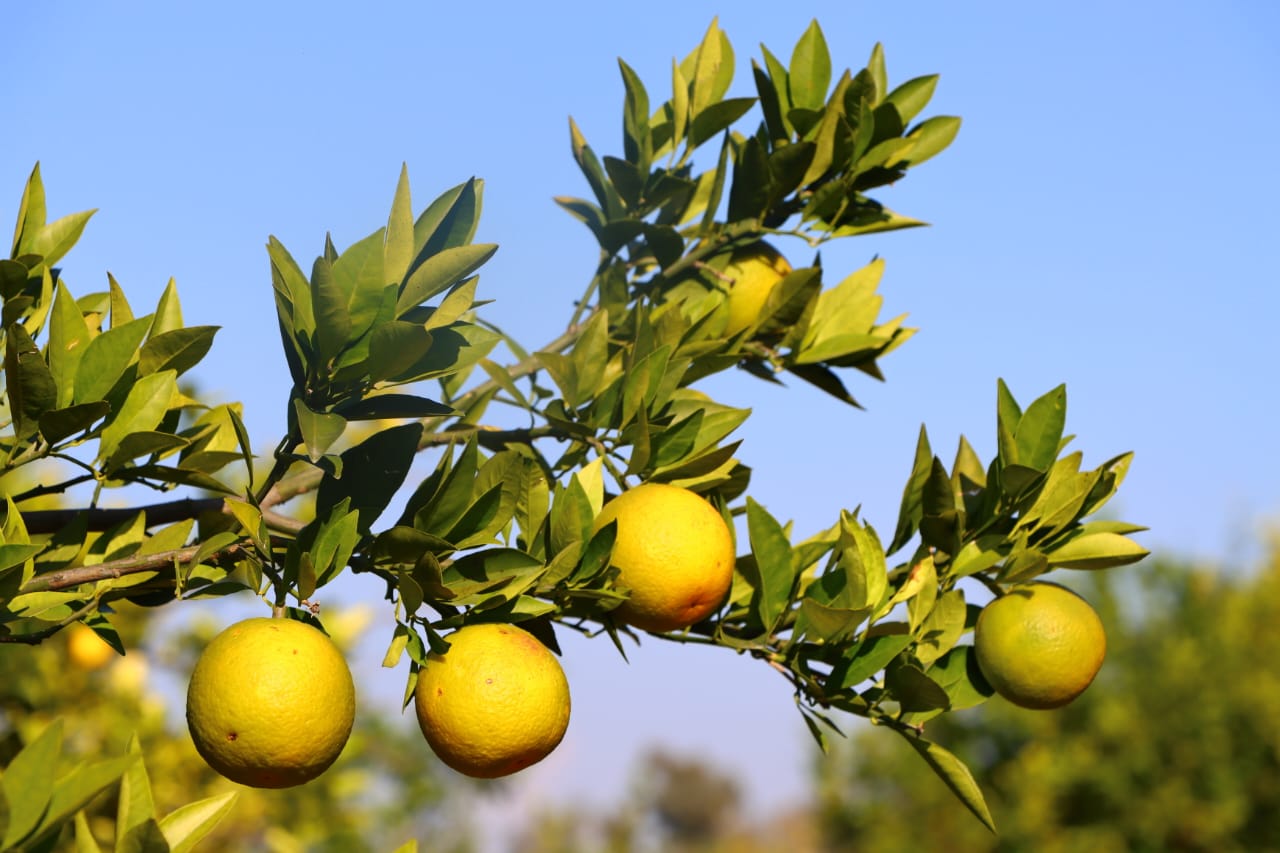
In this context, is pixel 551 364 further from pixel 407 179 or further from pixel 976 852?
pixel 976 852

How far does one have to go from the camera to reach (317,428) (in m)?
0.95

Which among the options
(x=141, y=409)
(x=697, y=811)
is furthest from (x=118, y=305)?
(x=697, y=811)

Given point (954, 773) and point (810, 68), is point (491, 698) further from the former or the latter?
point (810, 68)

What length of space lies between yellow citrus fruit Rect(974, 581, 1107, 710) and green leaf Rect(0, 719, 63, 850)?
3.13 ft

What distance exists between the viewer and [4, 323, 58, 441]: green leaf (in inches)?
38.9

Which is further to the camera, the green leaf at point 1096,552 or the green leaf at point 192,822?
the green leaf at point 1096,552

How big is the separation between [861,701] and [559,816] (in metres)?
14.4

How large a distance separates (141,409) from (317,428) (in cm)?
24

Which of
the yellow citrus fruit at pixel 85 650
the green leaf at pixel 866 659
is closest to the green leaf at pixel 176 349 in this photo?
the green leaf at pixel 866 659

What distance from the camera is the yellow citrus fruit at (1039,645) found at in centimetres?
126

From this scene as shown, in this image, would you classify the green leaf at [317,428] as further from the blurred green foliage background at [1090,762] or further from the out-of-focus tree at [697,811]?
the out-of-focus tree at [697,811]

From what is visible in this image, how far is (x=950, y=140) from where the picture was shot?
1.58 meters

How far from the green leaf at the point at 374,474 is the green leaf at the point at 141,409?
18 cm

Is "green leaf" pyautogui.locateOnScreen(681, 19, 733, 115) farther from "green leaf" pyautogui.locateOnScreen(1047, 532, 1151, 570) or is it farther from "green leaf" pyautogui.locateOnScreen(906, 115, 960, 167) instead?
"green leaf" pyautogui.locateOnScreen(1047, 532, 1151, 570)
